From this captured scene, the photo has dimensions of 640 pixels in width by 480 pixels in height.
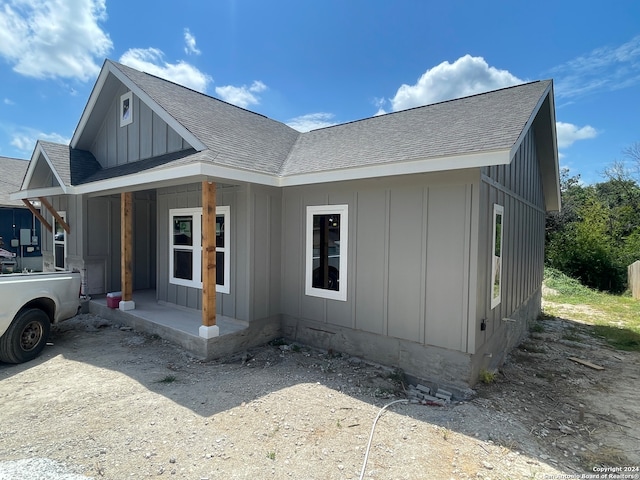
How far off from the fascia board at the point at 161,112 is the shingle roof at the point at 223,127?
0.06 meters

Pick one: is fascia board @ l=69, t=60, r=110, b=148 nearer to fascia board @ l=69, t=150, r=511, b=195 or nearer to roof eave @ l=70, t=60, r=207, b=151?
roof eave @ l=70, t=60, r=207, b=151

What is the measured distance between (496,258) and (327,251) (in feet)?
8.79

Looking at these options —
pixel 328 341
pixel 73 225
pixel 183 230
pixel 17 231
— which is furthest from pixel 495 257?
pixel 17 231

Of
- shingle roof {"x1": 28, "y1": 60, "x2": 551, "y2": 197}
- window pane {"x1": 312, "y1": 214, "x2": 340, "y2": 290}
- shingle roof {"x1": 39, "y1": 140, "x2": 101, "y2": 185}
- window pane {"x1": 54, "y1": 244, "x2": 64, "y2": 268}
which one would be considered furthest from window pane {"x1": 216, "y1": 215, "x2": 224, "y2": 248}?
window pane {"x1": 54, "y1": 244, "x2": 64, "y2": 268}

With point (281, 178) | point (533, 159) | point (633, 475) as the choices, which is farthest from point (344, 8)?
point (633, 475)

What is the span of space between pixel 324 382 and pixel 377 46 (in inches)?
544

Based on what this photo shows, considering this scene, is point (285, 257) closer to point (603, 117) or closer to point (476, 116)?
point (476, 116)

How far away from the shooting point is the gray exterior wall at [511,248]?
4598 millimetres

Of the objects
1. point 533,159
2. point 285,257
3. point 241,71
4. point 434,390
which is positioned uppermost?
point 241,71

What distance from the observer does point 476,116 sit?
5.30 metres

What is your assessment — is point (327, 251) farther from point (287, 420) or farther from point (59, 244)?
point (59, 244)

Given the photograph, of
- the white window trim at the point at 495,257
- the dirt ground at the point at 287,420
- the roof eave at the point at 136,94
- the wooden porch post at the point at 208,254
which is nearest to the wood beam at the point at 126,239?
the dirt ground at the point at 287,420

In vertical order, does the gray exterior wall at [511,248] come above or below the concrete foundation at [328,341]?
above

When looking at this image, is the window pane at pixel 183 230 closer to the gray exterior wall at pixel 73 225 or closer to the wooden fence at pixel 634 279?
the gray exterior wall at pixel 73 225
